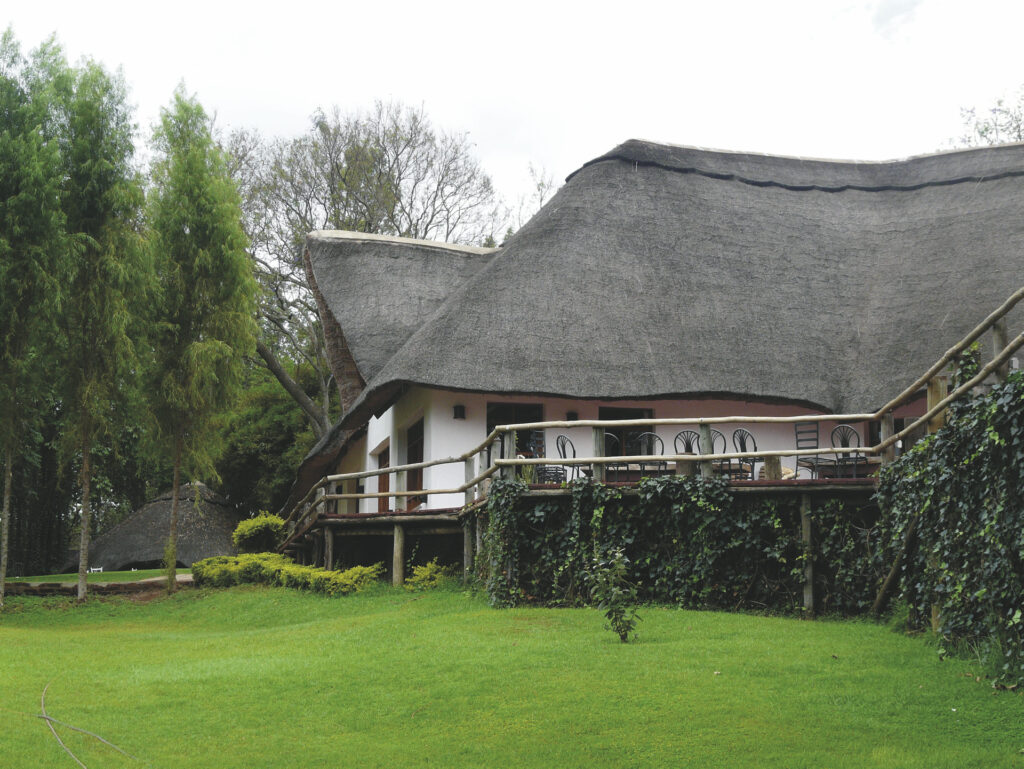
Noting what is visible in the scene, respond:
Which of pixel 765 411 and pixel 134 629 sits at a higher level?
pixel 765 411

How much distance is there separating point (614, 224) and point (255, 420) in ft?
50.6

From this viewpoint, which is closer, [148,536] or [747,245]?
[747,245]

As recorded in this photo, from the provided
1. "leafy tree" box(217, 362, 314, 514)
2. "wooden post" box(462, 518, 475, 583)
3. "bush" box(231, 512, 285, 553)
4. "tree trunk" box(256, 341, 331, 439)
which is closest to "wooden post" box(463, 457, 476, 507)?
"wooden post" box(462, 518, 475, 583)

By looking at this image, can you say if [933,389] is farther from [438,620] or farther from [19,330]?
[19,330]

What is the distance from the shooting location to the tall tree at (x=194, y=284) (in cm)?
1942

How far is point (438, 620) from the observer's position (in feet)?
38.2

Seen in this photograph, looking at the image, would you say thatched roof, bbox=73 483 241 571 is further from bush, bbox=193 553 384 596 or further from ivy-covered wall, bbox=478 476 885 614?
ivy-covered wall, bbox=478 476 885 614

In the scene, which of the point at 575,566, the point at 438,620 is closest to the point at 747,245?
the point at 575,566

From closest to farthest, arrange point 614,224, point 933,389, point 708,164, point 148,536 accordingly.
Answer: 1. point 933,389
2. point 614,224
3. point 708,164
4. point 148,536

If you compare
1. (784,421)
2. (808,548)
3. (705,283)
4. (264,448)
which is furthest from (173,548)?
(808,548)

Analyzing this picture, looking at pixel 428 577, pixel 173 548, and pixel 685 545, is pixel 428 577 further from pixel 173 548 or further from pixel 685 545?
pixel 173 548

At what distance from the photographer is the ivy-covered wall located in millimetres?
11234

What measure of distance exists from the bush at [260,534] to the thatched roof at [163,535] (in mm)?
5003

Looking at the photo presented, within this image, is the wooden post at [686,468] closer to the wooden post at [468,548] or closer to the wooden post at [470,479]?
the wooden post at [470,479]
